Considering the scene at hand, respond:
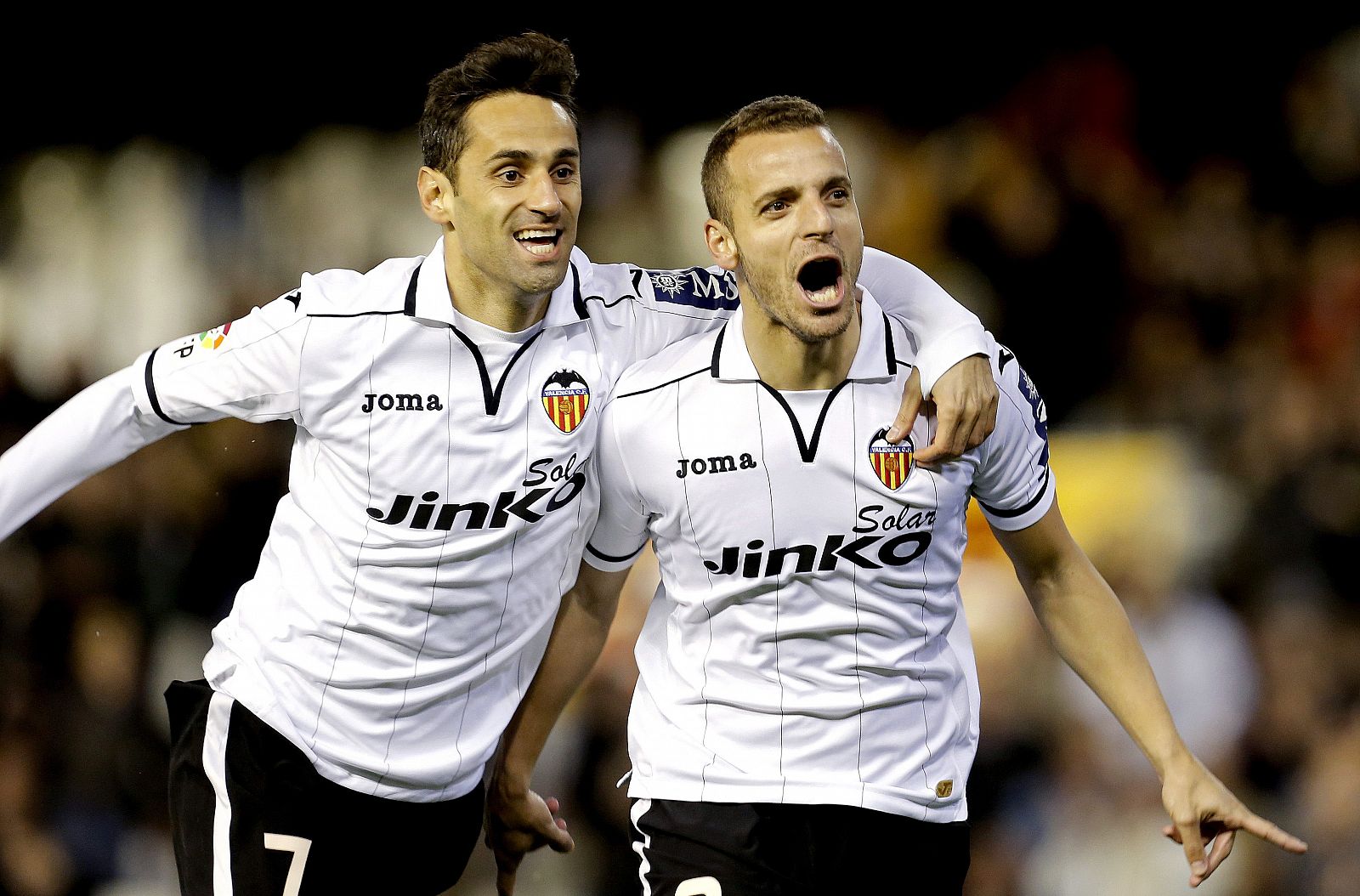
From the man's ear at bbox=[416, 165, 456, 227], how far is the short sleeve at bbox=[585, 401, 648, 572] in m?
0.56

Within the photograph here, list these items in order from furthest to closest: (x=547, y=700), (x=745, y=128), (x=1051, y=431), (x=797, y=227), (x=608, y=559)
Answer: (x=1051, y=431), (x=547, y=700), (x=608, y=559), (x=745, y=128), (x=797, y=227)

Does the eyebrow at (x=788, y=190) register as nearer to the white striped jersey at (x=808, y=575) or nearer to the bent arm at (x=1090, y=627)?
the white striped jersey at (x=808, y=575)

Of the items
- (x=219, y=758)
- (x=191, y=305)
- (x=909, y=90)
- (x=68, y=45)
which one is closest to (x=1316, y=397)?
(x=909, y=90)

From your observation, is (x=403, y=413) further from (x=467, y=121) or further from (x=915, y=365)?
(x=915, y=365)

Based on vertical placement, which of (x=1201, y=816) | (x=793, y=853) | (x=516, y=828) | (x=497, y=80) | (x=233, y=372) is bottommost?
(x=516, y=828)

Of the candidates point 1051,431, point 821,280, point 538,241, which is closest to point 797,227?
point 821,280

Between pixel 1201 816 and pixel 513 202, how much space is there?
1.78 meters

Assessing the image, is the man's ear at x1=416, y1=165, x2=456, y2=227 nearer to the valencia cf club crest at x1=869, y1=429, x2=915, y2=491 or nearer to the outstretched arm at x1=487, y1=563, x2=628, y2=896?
the outstretched arm at x1=487, y1=563, x2=628, y2=896

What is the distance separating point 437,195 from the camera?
3.42 meters

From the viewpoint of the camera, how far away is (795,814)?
3.05m

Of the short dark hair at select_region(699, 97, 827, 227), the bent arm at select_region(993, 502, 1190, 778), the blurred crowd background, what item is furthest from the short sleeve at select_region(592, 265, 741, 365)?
the blurred crowd background

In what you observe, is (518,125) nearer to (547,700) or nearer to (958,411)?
(958,411)

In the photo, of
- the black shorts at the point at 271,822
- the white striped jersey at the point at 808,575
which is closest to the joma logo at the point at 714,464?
the white striped jersey at the point at 808,575

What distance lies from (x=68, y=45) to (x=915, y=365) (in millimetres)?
6830
